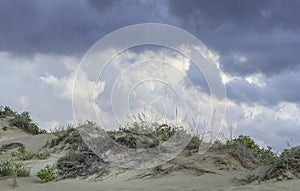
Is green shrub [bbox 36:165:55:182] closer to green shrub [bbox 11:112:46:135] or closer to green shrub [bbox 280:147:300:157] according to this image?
green shrub [bbox 280:147:300:157]

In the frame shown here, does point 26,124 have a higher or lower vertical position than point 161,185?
higher

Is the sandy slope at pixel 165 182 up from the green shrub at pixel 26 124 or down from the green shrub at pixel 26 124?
down

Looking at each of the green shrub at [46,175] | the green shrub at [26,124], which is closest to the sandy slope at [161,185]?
the green shrub at [46,175]

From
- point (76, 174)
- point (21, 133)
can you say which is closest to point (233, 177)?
point (76, 174)

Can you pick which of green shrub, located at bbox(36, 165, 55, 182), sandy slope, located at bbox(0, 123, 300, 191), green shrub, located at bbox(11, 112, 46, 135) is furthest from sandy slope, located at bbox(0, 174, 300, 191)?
green shrub, located at bbox(11, 112, 46, 135)

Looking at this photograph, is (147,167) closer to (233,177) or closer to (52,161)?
(233,177)

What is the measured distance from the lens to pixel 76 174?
500 inches

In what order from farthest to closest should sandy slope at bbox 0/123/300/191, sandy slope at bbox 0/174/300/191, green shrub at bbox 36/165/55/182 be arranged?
green shrub at bbox 36/165/55/182 → sandy slope at bbox 0/123/300/191 → sandy slope at bbox 0/174/300/191

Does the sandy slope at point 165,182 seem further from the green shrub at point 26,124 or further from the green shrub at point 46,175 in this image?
the green shrub at point 26,124

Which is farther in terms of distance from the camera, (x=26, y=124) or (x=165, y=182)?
(x=26, y=124)

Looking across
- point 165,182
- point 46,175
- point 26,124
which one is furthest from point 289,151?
point 26,124

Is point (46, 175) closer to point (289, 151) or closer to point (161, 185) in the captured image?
point (161, 185)

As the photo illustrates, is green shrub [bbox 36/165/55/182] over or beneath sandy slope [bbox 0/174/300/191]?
over

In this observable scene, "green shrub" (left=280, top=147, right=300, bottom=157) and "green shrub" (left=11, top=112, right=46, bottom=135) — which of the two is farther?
"green shrub" (left=11, top=112, right=46, bottom=135)
